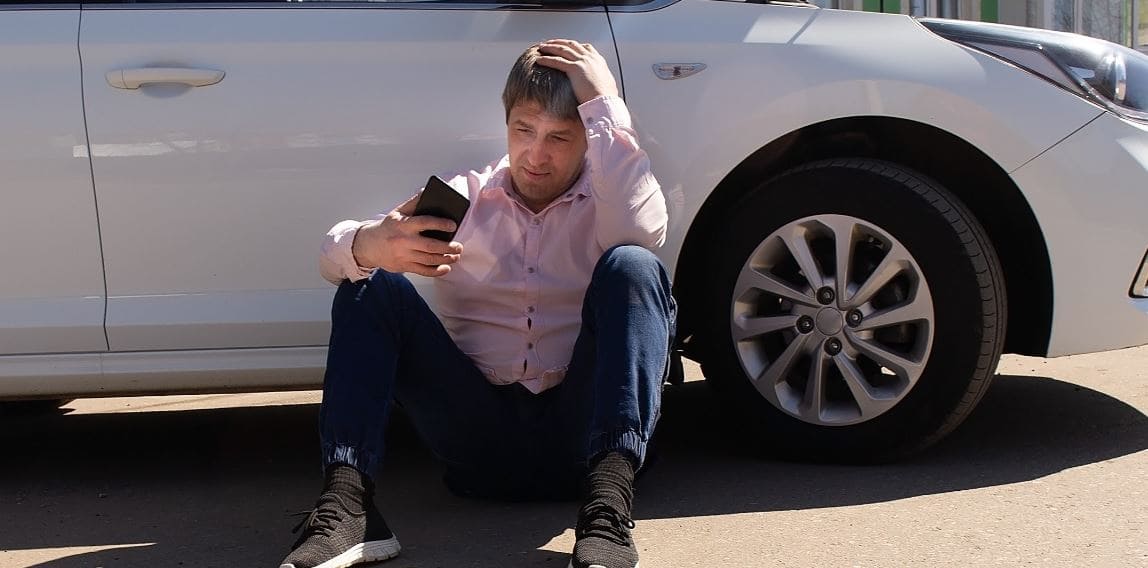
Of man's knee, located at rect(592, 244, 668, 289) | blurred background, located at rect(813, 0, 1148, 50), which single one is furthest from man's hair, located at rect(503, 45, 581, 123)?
blurred background, located at rect(813, 0, 1148, 50)

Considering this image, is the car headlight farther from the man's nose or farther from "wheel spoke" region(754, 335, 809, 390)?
the man's nose

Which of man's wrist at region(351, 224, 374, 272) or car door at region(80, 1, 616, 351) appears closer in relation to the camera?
A: man's wrist at region(351, 224, 374, 272)

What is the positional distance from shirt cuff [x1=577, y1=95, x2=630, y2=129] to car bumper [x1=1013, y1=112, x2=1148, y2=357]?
1.03m

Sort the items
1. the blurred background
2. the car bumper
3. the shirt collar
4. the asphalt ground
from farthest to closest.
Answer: the blurred background, the car bumper, the shirt collar, the asphalt ground

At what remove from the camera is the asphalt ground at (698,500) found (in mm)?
2971

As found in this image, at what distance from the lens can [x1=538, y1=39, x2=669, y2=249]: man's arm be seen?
3041mm

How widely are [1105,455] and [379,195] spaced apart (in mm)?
Result: 1883

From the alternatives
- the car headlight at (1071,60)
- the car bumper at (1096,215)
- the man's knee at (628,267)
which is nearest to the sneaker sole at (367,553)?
the man's knee at (628,267)

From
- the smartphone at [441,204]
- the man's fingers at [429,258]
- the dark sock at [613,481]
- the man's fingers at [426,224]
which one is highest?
the smartphone at [441,204]

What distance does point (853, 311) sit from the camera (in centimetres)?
353

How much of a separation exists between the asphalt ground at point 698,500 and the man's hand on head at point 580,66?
0.94 m

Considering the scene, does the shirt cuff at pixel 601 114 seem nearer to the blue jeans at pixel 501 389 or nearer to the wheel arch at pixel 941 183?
the blue jeans at pixel 501 389

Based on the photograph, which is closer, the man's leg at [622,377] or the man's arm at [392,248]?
the man's leg at [622,377]

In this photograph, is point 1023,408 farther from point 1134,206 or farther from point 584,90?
point 584,90
